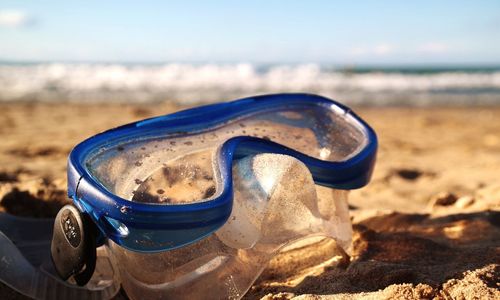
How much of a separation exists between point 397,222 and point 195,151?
123 centimetres

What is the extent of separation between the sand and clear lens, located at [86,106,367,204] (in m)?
0.45

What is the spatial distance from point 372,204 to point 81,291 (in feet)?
6.53

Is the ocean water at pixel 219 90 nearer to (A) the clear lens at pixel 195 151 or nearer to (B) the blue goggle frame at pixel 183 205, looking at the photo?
(A) the clear lens at pixel 195 151

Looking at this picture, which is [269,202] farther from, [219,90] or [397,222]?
[219,90]

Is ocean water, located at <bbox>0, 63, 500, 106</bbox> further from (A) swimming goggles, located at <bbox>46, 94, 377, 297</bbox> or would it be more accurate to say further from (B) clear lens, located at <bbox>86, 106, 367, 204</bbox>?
(A) swimming goggles, located at <bbox>46, 94, 377, 297</bbox>

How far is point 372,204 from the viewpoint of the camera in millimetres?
3219

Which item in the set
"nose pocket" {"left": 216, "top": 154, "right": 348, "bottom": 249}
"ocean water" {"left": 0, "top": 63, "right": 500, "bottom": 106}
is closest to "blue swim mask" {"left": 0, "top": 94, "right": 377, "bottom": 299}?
"nose pocket" {"left": 216, "top": 154, "right": 348, "bottom": 249}

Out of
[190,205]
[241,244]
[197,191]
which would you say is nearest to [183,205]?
[190,205]

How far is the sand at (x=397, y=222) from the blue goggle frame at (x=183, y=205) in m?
0.37

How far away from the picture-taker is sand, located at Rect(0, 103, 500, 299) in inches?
68.4

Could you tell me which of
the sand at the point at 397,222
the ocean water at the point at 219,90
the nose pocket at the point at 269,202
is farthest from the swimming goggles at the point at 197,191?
the ocean water at the point at 219,90

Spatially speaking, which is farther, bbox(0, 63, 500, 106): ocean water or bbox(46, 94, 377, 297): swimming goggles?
bbox(0, 63, 500, 106): ocean water

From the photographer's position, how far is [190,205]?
1.52 m

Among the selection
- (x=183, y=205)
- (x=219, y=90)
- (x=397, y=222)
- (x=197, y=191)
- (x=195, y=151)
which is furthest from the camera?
(x=219, y=90)
